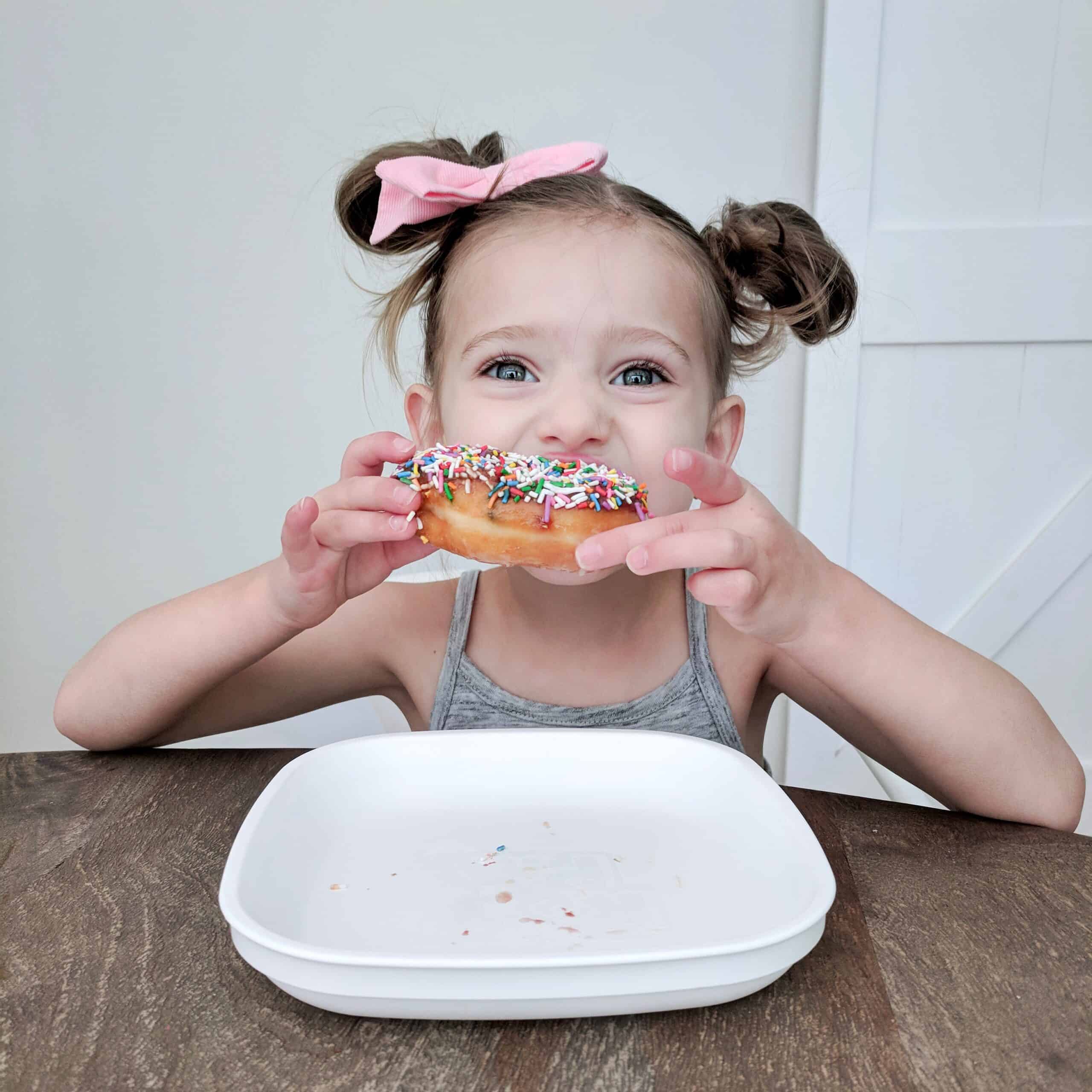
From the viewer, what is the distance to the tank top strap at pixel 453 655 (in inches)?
62.4

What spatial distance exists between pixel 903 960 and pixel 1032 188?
7.57 feet

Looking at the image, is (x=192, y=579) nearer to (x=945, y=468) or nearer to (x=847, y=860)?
(x=945, y=468)

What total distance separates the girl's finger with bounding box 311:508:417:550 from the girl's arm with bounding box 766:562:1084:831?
468 mm

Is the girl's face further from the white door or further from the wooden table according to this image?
the white door

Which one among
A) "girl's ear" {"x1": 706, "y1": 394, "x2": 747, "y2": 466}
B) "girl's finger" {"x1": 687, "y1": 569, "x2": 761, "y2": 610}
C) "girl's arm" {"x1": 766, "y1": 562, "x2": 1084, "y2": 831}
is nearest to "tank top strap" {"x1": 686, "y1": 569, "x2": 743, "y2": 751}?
"girl's ear" {"x1": 706, "y1": 394, "x2": 747, "y2": 466}

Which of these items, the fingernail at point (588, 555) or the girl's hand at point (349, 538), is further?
the girl's hand at point (349, 538)

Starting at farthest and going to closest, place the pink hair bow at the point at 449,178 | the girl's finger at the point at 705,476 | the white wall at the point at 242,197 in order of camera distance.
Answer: the white wall at the point at 242,197 → the pink hair bow at the point at 449,178 → the girl's finger at the point at 705,476

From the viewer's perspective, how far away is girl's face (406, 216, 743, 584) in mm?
1310

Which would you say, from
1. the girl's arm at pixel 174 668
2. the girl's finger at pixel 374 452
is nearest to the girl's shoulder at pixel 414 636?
the girl's arm at pixel 174 668

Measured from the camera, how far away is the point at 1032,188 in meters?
2.52

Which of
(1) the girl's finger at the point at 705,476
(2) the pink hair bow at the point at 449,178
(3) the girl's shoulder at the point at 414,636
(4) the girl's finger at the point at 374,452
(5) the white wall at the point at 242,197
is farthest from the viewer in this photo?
(5) the white wall at the point at 242,197

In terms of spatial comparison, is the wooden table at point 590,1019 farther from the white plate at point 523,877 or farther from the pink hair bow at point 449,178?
the pink hair bow at point 449,178

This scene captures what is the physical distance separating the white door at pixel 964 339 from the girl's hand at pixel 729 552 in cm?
162

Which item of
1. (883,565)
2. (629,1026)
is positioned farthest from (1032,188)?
(629,1026)
